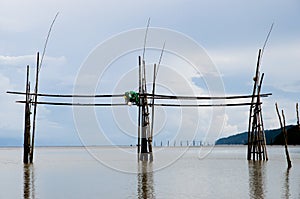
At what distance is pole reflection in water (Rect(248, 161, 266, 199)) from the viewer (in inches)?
600

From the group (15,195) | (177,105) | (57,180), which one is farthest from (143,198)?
(177,105)

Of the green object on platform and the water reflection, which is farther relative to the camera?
the green object on platform

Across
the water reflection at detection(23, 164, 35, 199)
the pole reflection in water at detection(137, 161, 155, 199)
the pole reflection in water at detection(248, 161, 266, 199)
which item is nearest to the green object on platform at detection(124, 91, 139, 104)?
the pole reflection in water at detection(137, 161, 155, 199)

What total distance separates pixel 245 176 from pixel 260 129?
5.18 metres

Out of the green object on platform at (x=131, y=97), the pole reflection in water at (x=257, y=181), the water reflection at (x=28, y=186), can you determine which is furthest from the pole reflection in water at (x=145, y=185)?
the green object on platform at (x=131, y=97)

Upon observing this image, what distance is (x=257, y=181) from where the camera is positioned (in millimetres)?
18750

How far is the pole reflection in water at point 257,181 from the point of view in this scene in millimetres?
15237

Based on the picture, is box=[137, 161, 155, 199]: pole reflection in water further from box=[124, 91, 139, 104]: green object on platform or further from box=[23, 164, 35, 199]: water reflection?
box=[124, 91, 139, 104]: green object on platform

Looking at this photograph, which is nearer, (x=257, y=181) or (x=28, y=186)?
(x=28, y=186)

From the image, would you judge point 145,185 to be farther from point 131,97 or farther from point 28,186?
point 131,97

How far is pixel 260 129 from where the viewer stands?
25.2 m

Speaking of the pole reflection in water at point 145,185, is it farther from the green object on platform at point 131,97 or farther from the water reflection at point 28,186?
the green object on platform at point 131,97

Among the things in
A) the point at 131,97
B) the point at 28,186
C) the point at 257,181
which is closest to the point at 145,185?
the point at 28,186

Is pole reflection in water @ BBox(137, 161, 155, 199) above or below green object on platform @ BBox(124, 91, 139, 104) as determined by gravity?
below
